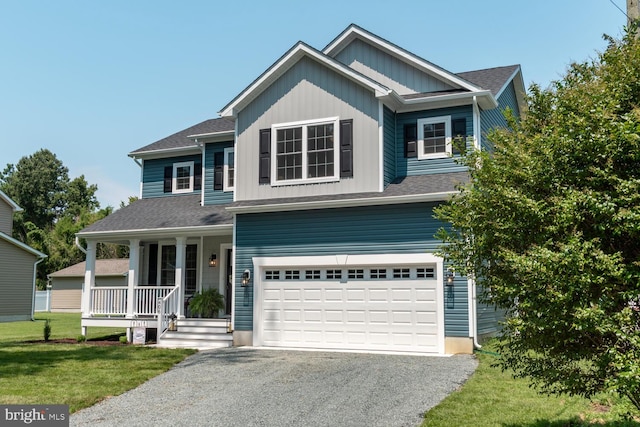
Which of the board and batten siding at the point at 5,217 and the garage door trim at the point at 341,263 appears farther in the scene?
the board and batten siding at the point at 5,217

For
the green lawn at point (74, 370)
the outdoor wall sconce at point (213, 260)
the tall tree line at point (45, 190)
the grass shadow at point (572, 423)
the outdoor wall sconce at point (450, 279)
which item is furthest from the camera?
the tall tree line at point (45, 190)

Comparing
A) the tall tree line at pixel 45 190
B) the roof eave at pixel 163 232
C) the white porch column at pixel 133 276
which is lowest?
the white porch column at pixel 133 276

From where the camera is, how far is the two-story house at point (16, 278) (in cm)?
3050

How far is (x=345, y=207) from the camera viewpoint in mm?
14297

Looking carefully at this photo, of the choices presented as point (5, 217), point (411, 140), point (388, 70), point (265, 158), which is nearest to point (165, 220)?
point (265, 158)

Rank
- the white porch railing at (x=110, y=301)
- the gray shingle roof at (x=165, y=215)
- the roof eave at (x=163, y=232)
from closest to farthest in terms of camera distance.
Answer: the roof eave at (x=163, y=232) → the gray shingle roof at (x=165, y=215) → the white porch railing at (x=110, y=301)

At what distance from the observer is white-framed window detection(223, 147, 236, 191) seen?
59.3ft

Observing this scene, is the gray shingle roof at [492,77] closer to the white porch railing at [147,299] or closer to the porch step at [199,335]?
the porch step at [199,335]

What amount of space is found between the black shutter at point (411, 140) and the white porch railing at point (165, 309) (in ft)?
24.5

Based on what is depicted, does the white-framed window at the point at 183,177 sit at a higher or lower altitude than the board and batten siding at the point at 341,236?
higher

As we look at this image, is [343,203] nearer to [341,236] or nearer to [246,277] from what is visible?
[341,236]

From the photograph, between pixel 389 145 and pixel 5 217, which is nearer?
pixel 389 145

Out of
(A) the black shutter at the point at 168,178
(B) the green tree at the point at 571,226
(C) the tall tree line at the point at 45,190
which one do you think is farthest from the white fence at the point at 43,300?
(B) the green tree at the point at 571,226

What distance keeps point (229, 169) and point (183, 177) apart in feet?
7.71
